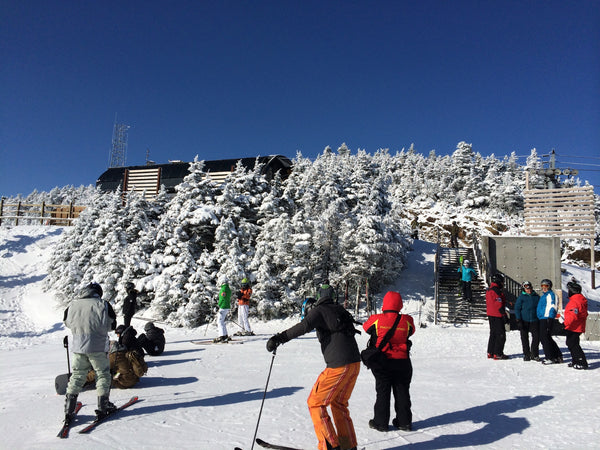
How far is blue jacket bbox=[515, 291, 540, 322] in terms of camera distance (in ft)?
30.3

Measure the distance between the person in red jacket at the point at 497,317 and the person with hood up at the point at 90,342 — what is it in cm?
828

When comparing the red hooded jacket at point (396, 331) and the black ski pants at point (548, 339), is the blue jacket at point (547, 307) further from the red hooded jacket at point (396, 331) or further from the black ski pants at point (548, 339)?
the red hooded jacket at point (396, 331)

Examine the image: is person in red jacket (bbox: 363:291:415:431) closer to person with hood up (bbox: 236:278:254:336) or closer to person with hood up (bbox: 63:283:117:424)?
person with hood up (bbox: 63:283:117:424)

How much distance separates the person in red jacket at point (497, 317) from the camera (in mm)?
9461

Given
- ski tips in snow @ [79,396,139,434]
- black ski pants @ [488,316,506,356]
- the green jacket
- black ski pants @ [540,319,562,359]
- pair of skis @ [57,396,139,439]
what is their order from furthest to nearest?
the green jacket → black ski pants @ [488,316,506,356] → black ski pants @ [540,319,562,359] → ski tips in snow @ [79,396,139,434] → pair of skis @ [57,396,139,439]

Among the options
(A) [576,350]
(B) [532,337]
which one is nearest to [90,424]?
(A) [576,350]

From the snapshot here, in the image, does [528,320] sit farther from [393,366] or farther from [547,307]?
[393,366]

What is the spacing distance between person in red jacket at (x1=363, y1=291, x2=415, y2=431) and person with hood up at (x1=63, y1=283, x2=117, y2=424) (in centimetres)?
356

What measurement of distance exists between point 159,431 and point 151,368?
12.7 feet

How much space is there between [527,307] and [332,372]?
7262 mm

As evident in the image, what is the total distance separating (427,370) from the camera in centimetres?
869

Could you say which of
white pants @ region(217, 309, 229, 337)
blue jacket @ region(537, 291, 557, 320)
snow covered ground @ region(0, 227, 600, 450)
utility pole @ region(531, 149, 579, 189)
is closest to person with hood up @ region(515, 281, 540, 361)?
blue jacket @ region(537, 291, 557, 320)

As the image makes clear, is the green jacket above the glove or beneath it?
beneath

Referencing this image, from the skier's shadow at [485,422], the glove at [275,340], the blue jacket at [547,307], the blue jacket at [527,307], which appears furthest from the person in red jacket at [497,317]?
the glove at [275,340]
